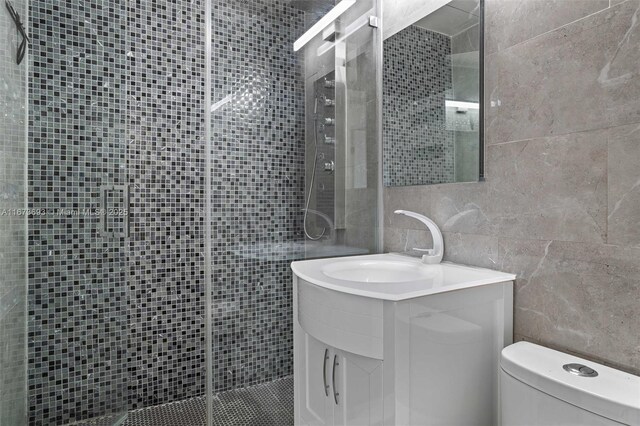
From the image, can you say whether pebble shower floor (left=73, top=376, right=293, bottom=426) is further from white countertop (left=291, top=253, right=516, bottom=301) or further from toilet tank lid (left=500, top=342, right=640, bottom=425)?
toilet tank lid (left=500, top=342, right=640, bottom=425)

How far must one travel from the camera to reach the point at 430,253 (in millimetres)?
1647

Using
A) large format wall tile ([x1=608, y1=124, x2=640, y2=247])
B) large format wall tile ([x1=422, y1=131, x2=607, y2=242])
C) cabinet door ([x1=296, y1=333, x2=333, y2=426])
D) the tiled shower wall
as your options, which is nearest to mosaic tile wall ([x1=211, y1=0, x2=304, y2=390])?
the tiled shower wall

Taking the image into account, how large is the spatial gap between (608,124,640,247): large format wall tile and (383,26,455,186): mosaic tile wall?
62 centimetres

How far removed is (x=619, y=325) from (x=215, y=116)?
5.41 feet

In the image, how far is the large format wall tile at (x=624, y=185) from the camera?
3.37 feet

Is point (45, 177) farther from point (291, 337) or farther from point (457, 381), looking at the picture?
point (457, 381)

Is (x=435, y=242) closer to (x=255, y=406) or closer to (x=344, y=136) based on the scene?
(x=344, y=136)

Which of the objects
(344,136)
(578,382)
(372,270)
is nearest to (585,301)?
(578,382)

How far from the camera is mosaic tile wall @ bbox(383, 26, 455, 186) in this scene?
1685 mm

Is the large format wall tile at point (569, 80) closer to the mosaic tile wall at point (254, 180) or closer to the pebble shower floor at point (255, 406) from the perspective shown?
the mosaic tile wall at point (254, 180)

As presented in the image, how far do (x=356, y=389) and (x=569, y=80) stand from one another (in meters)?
1.24

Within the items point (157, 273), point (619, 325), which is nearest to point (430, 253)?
point (619, 325)

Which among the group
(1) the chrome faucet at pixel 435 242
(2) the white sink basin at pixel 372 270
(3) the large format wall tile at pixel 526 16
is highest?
(3) the large format wall tile at pixel 526 16

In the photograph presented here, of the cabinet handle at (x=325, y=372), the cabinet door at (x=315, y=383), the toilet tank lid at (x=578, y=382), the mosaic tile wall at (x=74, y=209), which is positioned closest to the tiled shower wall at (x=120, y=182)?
the mosaic tile wall at (x=74, y=209)
